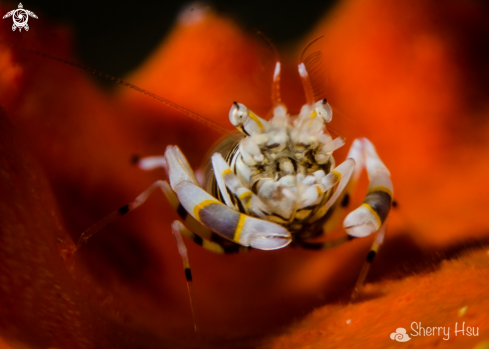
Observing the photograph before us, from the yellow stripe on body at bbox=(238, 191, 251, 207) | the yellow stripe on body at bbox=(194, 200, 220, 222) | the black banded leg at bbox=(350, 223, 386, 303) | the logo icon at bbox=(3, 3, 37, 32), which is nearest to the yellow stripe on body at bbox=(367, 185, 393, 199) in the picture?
the black banded leg at bbox=(350, 223, 386, 303)

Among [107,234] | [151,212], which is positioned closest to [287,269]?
[151,212]

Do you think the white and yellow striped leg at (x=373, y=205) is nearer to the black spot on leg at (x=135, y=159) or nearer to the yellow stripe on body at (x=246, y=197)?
the yellow stripe on body at (x=246, y=197)

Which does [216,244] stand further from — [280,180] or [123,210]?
[280,180]

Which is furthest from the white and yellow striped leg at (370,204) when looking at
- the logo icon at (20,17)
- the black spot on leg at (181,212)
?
the logo icon at (20,17)

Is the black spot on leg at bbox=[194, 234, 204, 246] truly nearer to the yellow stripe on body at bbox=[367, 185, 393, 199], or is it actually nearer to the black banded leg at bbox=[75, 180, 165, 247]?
the black banded leg at bbox=[75, 180, 165, 247]

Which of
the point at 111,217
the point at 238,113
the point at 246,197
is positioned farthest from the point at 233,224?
the point at 111,217

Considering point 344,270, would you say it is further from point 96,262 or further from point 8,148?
point 8,148
